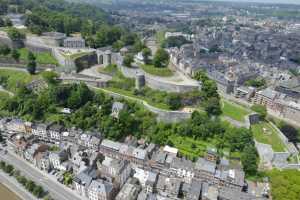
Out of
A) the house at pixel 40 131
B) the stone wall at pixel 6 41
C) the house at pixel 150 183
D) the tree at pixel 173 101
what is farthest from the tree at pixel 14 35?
the house at pixel 150 183

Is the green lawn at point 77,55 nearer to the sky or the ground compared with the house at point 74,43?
nearer to the ground

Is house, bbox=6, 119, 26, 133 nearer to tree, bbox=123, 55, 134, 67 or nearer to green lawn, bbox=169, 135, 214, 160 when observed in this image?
tree, bbox=123, 55, 134, 67

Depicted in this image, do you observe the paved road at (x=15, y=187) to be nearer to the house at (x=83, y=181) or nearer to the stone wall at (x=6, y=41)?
the house at (x=83, y=181)

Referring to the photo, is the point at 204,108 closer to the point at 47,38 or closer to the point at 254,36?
the point at 47,38

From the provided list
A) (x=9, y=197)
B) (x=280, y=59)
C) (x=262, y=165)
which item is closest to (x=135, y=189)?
(x=9, y=197)

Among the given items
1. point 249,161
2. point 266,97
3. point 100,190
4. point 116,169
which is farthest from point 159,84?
point 100,190
